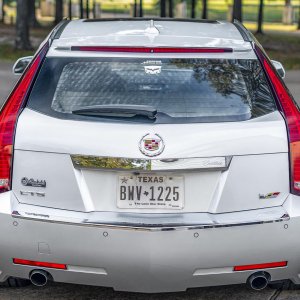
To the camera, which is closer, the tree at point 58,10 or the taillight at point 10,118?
the taillight at point 10,118

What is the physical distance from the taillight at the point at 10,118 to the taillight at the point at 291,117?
133 centimetres

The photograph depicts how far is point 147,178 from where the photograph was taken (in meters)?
4.22

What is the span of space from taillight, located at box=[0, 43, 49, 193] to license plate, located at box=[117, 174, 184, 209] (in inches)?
25.0

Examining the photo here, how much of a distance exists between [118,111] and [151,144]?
0.96ft

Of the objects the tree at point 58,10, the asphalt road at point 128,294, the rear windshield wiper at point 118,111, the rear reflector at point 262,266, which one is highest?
the rear windshield wiper at point 118,111

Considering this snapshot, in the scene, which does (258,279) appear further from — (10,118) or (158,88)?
(10,118)

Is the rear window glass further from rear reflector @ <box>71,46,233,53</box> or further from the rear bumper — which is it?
the rear bumper

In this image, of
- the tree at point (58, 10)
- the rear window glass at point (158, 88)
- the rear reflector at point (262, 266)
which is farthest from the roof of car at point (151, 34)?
the tree at point (58, 10)

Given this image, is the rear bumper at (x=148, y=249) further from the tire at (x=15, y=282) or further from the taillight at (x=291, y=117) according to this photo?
the tire at (x=15, y=282)

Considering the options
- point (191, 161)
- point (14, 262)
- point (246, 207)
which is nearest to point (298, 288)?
point (246, 207)

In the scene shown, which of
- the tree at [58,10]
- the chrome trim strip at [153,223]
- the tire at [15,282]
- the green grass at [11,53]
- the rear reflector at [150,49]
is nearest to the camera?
the chrome trim strip at [153,223]

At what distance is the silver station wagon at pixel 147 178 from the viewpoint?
420cm

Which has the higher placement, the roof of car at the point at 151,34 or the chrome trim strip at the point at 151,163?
the roof of car at the point at 151,34

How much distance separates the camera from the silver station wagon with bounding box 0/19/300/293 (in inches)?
165
